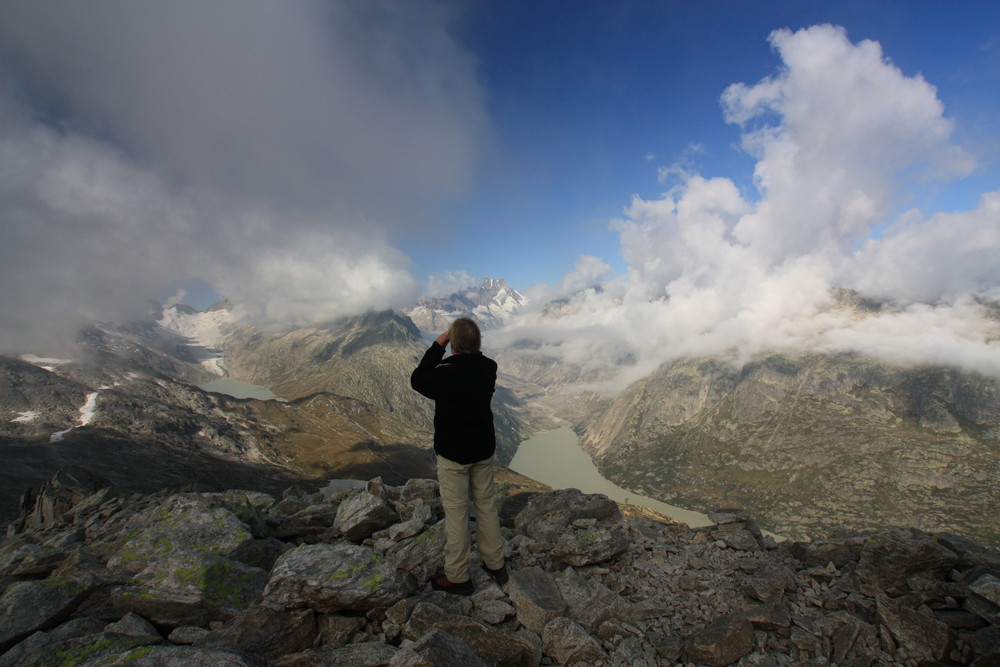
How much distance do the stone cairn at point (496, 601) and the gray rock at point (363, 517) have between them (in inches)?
3.8

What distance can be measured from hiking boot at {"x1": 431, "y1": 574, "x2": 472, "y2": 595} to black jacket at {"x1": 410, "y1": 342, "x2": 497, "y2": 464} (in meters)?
3.04

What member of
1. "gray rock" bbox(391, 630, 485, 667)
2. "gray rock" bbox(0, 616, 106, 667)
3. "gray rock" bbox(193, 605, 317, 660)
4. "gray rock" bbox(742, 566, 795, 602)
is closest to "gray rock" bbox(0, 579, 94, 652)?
"gray rock" bbox(0, 616, 106, 667)

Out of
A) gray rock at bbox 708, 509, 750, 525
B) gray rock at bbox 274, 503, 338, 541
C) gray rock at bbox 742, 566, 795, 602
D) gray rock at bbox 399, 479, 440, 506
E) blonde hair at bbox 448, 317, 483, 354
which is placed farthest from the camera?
gray rock at bbox 399, 479, 440, 506

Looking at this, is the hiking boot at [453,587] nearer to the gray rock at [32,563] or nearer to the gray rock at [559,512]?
the gray rock at [559,512]

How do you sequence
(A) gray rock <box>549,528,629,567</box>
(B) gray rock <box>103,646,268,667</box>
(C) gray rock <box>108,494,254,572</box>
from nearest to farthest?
(B) gray rock <box>103,646,268,667</box>, (C) gray rock <box>108,494,254,572</box>, (A) gray rock <box>549,528,629,567</box>

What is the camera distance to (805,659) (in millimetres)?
7930

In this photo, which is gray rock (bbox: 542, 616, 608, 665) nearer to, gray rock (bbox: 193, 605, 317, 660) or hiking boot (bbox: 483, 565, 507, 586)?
hiking boot (bbox: 483, 565, 507, 586)

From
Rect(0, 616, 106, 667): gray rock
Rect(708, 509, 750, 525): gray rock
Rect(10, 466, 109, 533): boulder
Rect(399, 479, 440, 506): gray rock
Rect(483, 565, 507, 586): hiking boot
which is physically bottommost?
Rect(10, 466, 109, 533): boulder

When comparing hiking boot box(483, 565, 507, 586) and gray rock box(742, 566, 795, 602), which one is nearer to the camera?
hiking boot box(483, 565, 507, 586)

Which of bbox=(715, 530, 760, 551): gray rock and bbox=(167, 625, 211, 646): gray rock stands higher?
bbox=(715, 530, 760, 551): gray rock

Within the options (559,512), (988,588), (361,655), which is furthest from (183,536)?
(988,588)

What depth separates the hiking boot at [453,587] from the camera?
29.9ft

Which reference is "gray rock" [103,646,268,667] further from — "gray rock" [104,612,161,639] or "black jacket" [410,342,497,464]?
"black jacket" [410,342,497,464]

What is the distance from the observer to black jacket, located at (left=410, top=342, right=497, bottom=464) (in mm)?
8398
